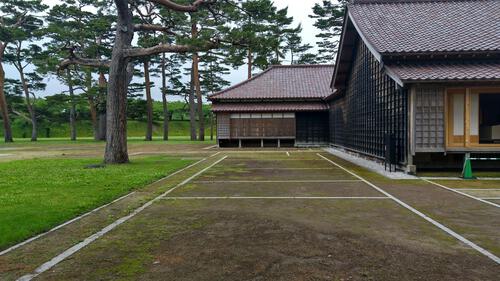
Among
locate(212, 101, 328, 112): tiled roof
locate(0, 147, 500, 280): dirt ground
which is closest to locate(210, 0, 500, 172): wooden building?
locate(212, 101, 328, 112): tiled roof

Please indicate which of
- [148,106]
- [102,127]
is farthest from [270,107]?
[102,127]

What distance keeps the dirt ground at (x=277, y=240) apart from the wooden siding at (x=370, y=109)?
159 inches

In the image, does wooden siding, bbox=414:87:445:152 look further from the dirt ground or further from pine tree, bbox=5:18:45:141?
pine tree, bbox=5:18:45:141

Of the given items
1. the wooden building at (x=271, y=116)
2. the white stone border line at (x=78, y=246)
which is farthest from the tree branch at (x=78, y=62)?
the wooden building at (x=271, y=116)

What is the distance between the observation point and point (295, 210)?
619cm

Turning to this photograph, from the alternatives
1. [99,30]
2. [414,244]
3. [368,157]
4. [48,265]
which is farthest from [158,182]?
[99,30]

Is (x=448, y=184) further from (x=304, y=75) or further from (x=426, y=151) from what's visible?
(x=304, y=75)

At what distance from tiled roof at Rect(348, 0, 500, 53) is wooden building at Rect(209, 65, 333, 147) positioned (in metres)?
10.4

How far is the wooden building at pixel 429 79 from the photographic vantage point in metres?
10.6

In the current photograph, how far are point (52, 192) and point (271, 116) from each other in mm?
19330

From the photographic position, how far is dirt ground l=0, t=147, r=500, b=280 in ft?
11.5

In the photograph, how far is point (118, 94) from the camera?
13789 mm

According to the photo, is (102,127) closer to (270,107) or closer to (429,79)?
(270,107)

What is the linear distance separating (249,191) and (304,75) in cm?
2338
